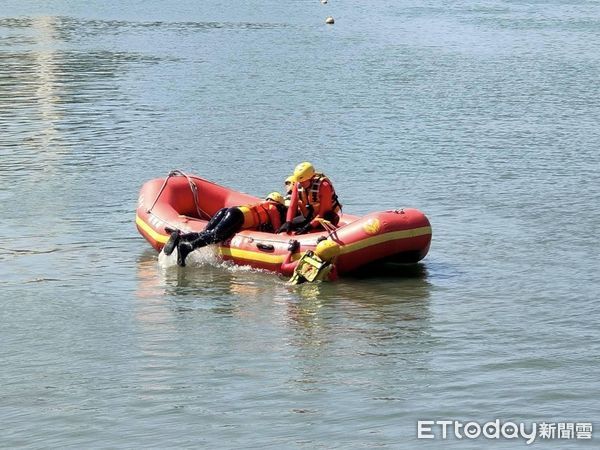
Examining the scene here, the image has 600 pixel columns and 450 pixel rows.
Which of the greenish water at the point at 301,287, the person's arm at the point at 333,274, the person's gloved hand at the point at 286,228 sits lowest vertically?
the greenish water at the point at 301,287

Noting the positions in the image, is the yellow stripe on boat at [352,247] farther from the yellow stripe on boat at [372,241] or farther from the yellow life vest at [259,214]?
the yellow life vest at [259,214]

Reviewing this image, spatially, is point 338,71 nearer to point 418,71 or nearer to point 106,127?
point 418,71

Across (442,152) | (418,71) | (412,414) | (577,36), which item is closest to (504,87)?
(418,71)

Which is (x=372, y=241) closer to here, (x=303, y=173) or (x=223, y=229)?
(x=303, y=173)

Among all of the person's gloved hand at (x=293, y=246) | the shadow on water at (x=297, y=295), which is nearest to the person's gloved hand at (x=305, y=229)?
the person's gloved hand at (x=293, y=246)

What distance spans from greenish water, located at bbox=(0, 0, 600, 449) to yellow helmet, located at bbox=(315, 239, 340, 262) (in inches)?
13.5

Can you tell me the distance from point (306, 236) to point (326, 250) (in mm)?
525

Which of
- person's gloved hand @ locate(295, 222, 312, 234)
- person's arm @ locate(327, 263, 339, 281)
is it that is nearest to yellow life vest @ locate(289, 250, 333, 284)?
person's arm @ locate(327, 263, 339, 281)

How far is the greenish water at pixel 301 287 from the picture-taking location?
10453 millimetres

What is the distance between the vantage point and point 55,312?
1342 centimetres

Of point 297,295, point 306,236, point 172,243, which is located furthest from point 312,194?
point 172,243

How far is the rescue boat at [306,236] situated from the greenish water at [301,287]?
275 mm

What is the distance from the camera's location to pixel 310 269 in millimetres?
13859

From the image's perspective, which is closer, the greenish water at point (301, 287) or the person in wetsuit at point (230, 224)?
the greenish water at point (301, 287)
